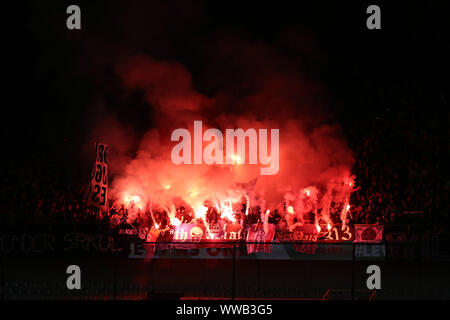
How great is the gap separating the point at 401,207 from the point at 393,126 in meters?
2.48

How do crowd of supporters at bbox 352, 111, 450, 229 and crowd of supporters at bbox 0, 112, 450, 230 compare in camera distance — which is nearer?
crowd of supporters at bbox 352, 111, 450, 229

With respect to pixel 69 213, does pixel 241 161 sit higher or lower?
higher

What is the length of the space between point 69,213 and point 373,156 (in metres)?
9.23

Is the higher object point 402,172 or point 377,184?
point 402,172

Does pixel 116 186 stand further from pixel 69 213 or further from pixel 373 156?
pixel 373 156

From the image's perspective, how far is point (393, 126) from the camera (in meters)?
15.1

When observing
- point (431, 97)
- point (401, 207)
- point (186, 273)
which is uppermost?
point (431, 97)

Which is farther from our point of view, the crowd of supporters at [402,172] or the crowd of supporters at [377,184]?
the crowd of supporters at [377,184]

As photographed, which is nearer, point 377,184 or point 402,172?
point 402,172
